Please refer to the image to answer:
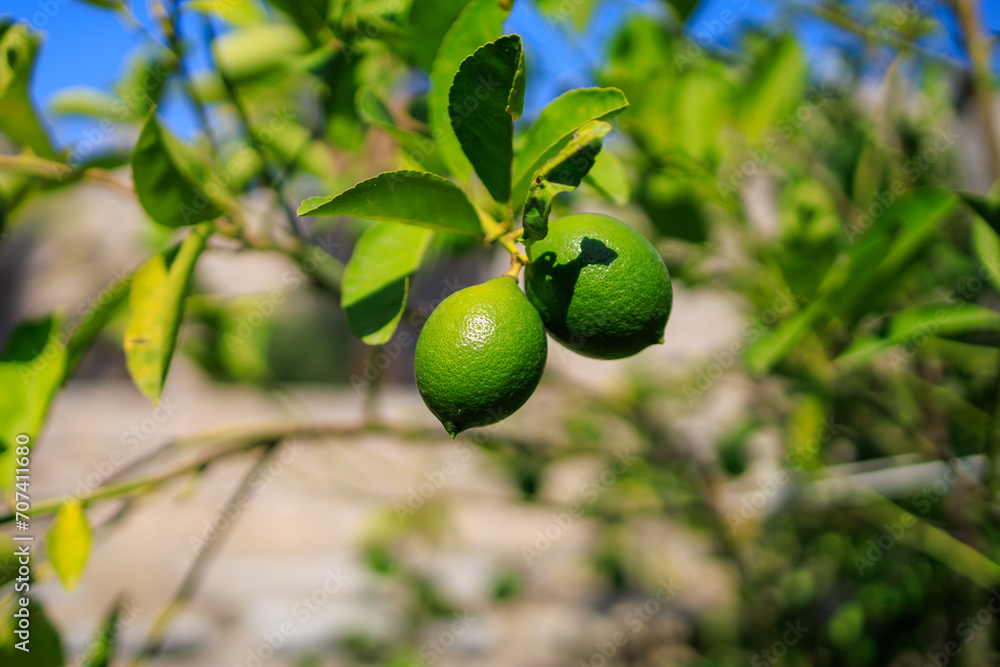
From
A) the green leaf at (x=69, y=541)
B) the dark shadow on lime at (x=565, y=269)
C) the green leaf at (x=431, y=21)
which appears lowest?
the green leaf at (x=69, y=541)

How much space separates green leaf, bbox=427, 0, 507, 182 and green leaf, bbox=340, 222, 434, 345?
2.5 inches

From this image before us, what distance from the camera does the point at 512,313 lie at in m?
0.42

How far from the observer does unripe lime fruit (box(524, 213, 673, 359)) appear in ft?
1.41

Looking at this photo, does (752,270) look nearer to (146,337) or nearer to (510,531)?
(146,337)

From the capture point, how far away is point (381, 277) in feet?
1.64

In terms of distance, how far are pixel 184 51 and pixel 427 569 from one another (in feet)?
7.22

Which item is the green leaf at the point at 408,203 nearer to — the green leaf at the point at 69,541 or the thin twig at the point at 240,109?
the thin twig at the point at 240,109

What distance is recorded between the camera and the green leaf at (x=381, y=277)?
1.57 feet

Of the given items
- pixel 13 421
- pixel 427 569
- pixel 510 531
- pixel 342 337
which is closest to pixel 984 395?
pixel 13 421
